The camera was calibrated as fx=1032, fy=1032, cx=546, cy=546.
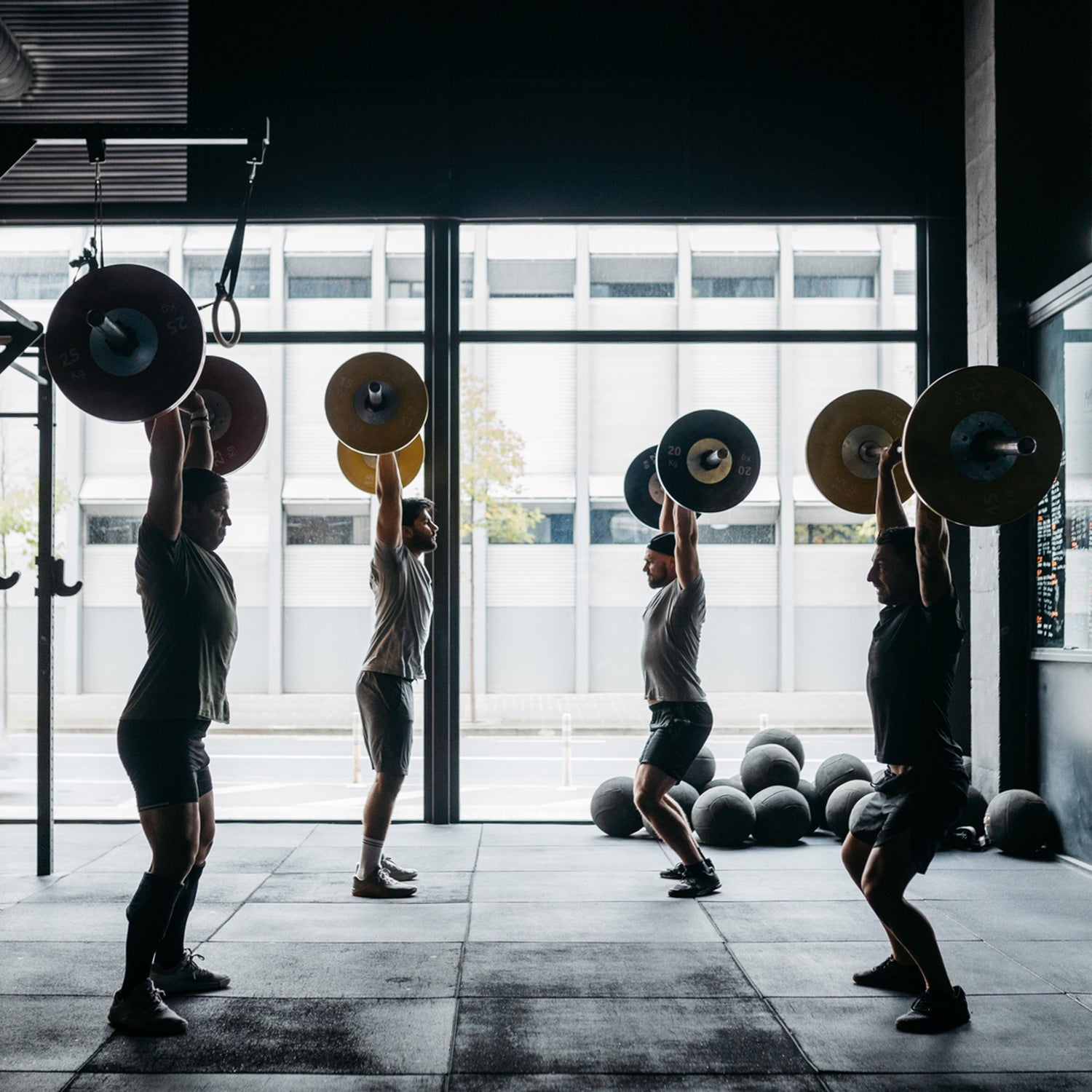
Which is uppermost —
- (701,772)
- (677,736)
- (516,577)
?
(516,577)

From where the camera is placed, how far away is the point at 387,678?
4.74 metres

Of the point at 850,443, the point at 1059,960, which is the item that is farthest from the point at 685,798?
the point at 850,443

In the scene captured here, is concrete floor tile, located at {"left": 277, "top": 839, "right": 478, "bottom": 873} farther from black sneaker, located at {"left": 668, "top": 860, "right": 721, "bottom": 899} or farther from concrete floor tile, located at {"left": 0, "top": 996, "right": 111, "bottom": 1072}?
concrete floor tile, located at {"left": 0, "top": 996, "right": 111, "bottom": 1072}

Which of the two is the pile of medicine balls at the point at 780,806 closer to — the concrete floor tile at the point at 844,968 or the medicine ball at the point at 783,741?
the medicine ball at the point at 783,741

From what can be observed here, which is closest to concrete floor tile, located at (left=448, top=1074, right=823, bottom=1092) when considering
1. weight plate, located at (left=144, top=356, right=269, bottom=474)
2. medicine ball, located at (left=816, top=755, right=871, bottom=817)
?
weight plate, located at (left=144, top=356, right=269, bottom=474)

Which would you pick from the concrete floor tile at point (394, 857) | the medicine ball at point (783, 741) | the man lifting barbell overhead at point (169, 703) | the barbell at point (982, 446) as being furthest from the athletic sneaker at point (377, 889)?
the barbell at point (982, 446)

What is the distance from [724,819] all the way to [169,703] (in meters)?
3.36

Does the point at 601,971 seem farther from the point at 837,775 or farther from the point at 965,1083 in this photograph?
the point at 837,775

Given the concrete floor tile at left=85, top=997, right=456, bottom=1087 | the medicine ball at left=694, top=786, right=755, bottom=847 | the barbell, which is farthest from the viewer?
the medicine ball at left=694, top=786, right=755, bottom=847

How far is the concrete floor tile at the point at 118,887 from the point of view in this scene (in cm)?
466

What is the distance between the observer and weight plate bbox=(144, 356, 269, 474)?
421 centimetres

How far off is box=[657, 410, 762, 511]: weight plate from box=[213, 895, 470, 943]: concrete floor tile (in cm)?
209

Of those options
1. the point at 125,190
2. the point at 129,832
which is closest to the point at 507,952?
the point at 129,832

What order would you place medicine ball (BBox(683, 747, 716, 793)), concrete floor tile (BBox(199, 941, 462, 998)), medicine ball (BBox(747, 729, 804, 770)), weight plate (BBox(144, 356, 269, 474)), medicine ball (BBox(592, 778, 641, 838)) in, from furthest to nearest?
medicine ball (BBox(747, 729, 804, 770)) → medicine ball (BBox(683, 747, 716, 793)) → medicine ball (BBox(592, 778, 641, 838)) → weight plate (BBox(144, 356, 269, 474)) → concrete floor tile (BBox(199, 941, 462, 998))
